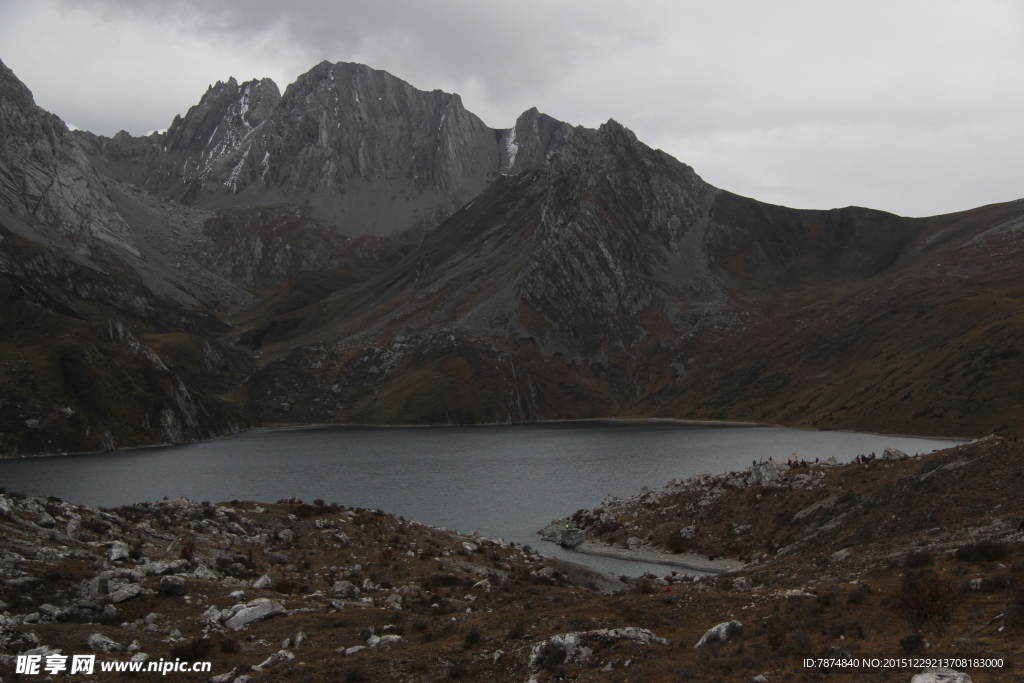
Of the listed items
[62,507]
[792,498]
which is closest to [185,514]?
[62,507]

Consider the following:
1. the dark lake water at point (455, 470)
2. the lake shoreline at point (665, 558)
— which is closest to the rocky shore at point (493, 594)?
the lake shoreline at point (665, 558)

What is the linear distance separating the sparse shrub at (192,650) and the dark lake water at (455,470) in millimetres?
38667

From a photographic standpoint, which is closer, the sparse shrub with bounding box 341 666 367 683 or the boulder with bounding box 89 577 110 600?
the sparse shrub with bounding box 341 666 367 683

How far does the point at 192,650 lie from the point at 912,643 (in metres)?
20.5

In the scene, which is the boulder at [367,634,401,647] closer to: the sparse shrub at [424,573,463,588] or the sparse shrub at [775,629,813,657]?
the sparse shrub at [424,573,463,588]

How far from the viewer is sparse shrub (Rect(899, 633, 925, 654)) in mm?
16203

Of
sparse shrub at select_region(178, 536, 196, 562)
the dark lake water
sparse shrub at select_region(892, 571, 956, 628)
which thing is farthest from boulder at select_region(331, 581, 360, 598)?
the dark lake water

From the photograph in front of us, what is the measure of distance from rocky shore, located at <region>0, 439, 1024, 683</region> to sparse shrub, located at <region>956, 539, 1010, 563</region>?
0.29 ft

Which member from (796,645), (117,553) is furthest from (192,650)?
(796,645)

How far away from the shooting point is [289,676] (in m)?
20.1

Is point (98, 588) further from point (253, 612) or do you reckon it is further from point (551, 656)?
point (551, 656)

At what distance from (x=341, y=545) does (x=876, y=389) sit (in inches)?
6226

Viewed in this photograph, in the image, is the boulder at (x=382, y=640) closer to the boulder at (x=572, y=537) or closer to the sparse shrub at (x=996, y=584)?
the sparse shrub at (x=996, y=584)

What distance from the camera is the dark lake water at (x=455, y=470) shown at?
285 feet
